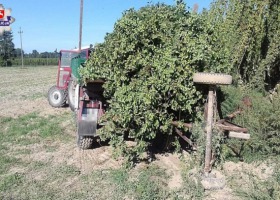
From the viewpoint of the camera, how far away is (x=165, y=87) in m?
5.01

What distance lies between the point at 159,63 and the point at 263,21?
3378 mm

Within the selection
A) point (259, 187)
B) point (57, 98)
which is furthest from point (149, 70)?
point (57, 98)

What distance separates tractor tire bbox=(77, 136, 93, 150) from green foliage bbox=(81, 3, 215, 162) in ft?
2.14

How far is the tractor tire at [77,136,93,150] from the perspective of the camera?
20.3ft

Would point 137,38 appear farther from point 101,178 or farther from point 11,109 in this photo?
point 11,109

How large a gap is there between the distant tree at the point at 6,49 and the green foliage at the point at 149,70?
6227 centimetres

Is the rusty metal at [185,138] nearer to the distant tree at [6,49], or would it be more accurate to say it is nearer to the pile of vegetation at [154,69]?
the pile of vegetation at [154,69]

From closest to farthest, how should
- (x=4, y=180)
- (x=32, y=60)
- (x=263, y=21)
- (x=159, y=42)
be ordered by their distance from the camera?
(x=4, y=180), (x=159, y=42), (x=263, y=21), (x=32, y=60)

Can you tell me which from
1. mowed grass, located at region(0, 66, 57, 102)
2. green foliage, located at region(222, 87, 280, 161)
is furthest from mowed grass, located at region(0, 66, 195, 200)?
mowed grass, located at region(0, 66, 57, 102)

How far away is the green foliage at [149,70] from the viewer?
5016mm

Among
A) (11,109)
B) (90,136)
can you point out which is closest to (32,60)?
(11,109)

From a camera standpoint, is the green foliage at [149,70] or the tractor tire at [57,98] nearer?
the green foliage at [149,70]

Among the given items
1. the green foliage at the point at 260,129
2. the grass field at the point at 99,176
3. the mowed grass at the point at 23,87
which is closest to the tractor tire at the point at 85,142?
the grass field at the point at 99,176

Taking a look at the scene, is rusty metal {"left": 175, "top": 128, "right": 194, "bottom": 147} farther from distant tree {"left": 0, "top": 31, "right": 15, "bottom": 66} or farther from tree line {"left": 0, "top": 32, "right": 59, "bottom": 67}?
distant tree {"left": 0, "top": 31, "right": 15, "bottom": 66}
